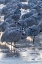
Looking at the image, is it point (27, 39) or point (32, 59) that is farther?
point (27, 39)

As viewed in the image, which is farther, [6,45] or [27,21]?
[27,21]

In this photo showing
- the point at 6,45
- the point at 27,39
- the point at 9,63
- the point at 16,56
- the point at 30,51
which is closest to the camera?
the point at 9,63

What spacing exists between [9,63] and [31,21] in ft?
15.0

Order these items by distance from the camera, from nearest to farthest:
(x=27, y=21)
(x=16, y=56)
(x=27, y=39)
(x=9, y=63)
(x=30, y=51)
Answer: (x=9, y=63), (x=16, y=56), (x=30, y=51), (x=27, y=39), (x=27, y=21)

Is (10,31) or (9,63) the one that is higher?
(10,31)

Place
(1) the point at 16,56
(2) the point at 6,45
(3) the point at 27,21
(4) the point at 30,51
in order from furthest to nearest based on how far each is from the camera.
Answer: (3) the point at 27,21, (2) the point at 6,45, (4) the point at 30,51, (1) the point at 16,56

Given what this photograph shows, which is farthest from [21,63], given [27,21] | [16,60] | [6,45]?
[27,21]

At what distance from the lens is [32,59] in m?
9.19

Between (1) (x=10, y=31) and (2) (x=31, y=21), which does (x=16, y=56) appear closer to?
(1) (x=10, y=31)

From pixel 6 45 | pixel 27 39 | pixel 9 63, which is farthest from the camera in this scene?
pixel 27 39

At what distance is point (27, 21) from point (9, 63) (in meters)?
4.42

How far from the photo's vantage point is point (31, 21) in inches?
509

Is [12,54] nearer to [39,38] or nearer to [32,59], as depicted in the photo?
[32,59]

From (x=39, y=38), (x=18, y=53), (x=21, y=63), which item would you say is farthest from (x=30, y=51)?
(x=39, y=38)
